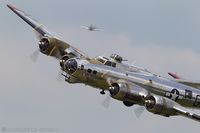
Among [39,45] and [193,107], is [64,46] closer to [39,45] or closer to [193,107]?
[39,45]

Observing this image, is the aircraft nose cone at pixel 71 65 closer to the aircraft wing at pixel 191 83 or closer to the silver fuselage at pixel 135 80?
the silver fuselage at pixel 135 80

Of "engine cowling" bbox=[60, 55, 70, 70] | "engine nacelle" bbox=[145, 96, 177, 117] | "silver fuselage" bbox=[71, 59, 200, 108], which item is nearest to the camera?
"engine nacelle" bbox=[145, 96, 177, 117]

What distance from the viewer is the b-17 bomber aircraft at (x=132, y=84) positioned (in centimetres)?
6488

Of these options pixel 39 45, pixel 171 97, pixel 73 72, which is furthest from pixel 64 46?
pixel 171 97

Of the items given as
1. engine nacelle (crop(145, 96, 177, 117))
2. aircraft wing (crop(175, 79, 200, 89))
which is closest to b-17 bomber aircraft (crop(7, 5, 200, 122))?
engine nacelle (crop(145, 96, 177, 117))

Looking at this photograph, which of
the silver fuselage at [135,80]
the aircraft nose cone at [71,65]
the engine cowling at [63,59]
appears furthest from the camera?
the engine cowling at [63,59]

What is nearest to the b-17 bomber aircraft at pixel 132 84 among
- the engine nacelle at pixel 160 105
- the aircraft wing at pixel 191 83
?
the engine nacelle at pixel 160 105

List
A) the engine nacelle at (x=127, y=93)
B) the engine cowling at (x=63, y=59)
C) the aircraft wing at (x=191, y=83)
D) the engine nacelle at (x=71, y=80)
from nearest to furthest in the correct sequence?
the engine nacelle at (x=127, y=93) < the engine cowling at (x=63, y=59) < the engine nacelle at (x=71, y=80) < the aircraft wing at (x=191, y=83)

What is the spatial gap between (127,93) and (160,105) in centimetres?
356

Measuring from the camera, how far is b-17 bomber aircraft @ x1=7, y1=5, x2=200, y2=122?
64.9m

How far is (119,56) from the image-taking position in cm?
7419

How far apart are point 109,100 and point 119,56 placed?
746cm

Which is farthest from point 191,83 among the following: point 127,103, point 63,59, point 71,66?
point 71,66

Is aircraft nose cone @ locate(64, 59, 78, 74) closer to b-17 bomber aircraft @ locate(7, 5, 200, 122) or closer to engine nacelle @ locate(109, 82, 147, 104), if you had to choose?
b-17 bomber aircraft @ locate(7, 5, 200, 122)
